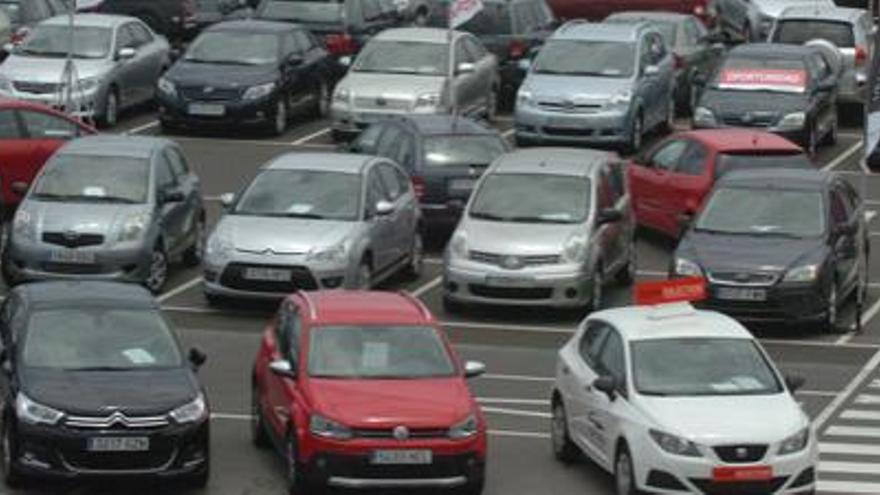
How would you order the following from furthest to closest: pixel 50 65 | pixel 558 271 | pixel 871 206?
1. pixel 50 65
2. pixel 871 206
3. pixel 558 271

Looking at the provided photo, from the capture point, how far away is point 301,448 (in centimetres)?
2084

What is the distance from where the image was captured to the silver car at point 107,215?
97.5ft

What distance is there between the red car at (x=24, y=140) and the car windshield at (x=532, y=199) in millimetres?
6308

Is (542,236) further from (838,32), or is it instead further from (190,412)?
(838,32)

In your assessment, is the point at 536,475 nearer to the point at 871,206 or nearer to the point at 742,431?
the point at 742,431

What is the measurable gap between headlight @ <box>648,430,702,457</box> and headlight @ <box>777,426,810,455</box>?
668 mm

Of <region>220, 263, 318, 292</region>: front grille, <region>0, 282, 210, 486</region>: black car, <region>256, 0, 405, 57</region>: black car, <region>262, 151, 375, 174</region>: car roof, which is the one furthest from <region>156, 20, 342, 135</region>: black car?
<region>0, 282, 210, 486</region>: black car

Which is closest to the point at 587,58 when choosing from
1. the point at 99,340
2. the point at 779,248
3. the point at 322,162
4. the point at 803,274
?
the point at 322,162

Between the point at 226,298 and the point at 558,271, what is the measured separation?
3740 millimetres

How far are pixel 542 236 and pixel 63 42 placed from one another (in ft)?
47.8

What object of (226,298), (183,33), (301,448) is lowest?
(183,33)

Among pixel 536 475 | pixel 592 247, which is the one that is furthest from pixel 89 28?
pixel 536 475

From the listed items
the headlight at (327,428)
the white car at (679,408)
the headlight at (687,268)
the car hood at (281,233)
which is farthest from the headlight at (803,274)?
the headlight at (327,428)

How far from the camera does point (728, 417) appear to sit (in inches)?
822
